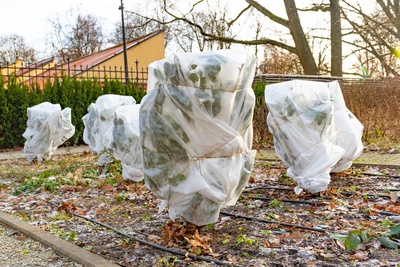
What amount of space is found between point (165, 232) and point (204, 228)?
463mm

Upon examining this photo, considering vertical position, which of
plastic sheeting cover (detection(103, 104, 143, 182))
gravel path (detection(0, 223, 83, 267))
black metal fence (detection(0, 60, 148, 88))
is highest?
black metal fence (detection(0, 60, 148, 88))

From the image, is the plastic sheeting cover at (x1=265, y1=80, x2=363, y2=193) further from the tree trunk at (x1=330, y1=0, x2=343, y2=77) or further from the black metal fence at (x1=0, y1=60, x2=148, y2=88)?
the tree trunk at (x1=330, y1=0, x2=343, y2=77)

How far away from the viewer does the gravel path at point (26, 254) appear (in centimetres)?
388

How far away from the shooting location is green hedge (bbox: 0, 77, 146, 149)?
14.1 meters

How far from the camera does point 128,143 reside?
22.9 ft

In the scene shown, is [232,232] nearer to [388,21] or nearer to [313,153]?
[313,153]

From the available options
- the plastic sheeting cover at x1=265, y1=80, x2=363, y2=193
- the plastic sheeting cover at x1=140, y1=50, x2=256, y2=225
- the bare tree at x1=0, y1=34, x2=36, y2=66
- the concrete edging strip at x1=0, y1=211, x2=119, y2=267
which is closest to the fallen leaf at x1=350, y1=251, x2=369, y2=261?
the plastic sheeting cover at x1=140, y1=50, x2=256, y2=225

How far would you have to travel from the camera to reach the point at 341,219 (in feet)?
15.4

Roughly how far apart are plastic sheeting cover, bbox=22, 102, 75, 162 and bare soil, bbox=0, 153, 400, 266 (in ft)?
6.48

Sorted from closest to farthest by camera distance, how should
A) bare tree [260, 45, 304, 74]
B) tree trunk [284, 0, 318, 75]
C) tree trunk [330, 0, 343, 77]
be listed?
tree trunk [330, 0, 343, 77] → tree trunk [284, 0, 318, 75] → bare tree [260, 45, 304, 74]

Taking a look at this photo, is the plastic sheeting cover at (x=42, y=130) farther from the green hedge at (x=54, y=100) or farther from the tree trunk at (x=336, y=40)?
the tree trunk at (x=336, y=40)

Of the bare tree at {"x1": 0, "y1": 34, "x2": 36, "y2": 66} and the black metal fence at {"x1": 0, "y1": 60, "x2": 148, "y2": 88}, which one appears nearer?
the black metal fence at {"x1": 0, "y1": 60, "x2": 148, "y2": 88}

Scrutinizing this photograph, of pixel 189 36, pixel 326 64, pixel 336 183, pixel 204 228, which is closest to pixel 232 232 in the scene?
pixel 204 228

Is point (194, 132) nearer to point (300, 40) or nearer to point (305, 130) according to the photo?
point (305, 130)
